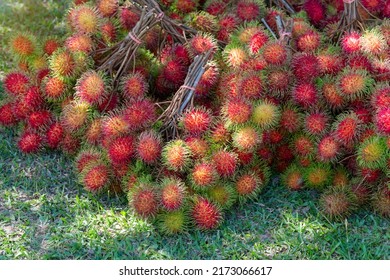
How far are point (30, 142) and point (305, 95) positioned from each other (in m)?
1.36

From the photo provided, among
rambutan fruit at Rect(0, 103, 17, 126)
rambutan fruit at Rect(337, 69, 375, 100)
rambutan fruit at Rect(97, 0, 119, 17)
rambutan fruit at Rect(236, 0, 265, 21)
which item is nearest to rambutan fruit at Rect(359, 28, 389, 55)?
rambutan fruit at Rect(337, 69, 375, 100)

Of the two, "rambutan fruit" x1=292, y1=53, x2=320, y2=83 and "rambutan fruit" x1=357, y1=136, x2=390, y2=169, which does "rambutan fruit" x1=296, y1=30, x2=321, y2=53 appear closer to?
"rambutan fruit" x1=292, y1=53, x2=320, y2=83

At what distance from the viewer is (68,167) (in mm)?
3117

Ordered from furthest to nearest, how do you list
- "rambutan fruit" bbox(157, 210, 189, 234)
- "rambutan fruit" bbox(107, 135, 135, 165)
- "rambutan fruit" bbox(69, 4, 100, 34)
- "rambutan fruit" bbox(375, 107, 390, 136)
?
"rambutan fruit" bbox(69, 4, 100, 34), "rambutan fruit" bbox(107, 135, 135, 165), "rambutan fruit" bbox(157, 210, 189, 234), "rambutan fruit" bbox(375, 107, 390, 136)

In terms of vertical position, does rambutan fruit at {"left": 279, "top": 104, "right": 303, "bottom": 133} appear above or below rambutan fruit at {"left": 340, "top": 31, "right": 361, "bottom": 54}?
below

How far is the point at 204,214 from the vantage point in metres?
2.62

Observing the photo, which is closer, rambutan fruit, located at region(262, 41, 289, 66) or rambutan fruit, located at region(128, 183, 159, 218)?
rambutan fruit, located at region(128, 183, 159, 218)

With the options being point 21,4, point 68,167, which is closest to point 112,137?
point 68,167

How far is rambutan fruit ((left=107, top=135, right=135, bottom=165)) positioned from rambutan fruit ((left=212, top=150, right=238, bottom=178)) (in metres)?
0.36

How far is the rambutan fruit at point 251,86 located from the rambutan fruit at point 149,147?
0.42m

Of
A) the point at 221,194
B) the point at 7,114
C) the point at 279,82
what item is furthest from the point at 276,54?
the point at 7,114

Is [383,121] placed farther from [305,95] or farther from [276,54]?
[276,54]

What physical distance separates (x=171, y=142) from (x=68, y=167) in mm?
671

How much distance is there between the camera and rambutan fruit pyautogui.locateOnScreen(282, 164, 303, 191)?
2871mm
